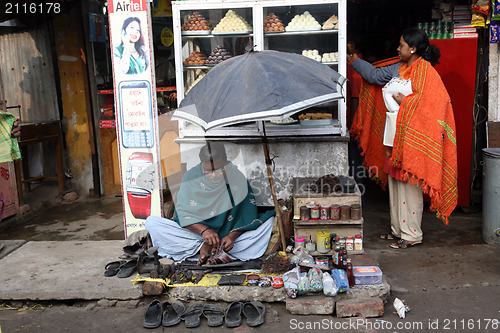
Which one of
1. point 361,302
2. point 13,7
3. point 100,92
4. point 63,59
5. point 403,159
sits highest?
point 13,7

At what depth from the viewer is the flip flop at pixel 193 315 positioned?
3.88m

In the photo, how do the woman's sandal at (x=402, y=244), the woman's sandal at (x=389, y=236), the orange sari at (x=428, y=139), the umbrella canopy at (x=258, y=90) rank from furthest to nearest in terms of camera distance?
the woman's sandal at (x=389, y=236) < the woman's sandal at (x=402, y=244) < the orange sari at (x=428, y=139) < the umbrella canopy at (x=258, y=90)

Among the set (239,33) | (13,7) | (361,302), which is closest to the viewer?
(361,302)

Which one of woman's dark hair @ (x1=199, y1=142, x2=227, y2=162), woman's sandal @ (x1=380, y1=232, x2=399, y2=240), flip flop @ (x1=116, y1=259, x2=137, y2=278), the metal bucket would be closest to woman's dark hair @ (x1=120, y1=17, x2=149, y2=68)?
woman's dark hair @ (x1=199, y1=142, x2=227, y2=162)

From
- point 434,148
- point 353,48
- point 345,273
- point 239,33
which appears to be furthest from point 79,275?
point 353,48

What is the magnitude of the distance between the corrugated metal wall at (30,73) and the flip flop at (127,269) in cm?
375

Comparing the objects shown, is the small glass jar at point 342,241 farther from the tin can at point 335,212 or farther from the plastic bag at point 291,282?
the plastic bag at point 291,282

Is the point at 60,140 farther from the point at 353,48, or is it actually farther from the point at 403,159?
the point at 403,159

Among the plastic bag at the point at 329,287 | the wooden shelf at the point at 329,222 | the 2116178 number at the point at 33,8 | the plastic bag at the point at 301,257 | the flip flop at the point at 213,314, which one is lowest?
the flip flop at the point at 213,314

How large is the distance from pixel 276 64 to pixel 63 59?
14.5 feet

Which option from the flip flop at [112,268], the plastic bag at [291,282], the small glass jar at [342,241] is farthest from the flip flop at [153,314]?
the small glass jar at [342,241]

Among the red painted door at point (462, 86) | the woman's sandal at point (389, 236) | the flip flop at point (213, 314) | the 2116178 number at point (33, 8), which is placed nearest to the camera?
the flip flop at point (213, 314)

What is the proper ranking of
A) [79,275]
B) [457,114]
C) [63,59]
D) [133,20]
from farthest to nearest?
[63,59], [457,114], [133,20], [79,275]

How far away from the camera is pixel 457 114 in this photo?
239 inches
